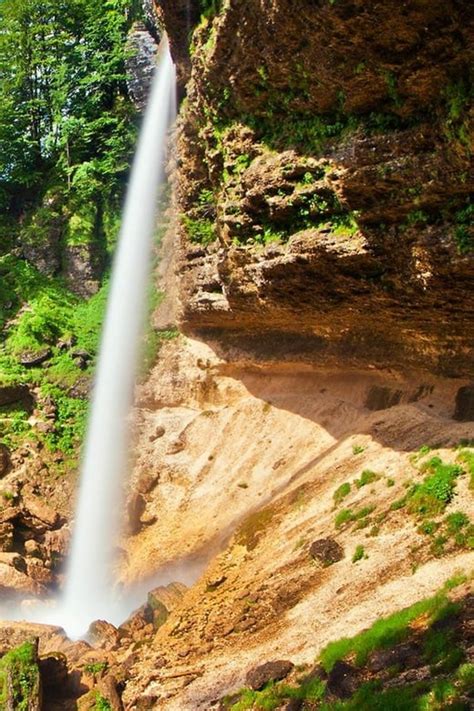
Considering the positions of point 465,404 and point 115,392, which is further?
point 115,392

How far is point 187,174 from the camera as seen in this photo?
20.9m

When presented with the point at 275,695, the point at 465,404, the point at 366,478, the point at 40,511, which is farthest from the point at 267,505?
the point at 40,511

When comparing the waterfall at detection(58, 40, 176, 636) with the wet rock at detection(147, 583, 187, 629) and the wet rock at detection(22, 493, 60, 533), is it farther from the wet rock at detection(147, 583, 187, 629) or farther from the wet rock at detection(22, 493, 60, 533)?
the wet rock at detection(147, 583, 187, 629)

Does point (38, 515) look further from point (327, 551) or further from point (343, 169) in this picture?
point (343, 169)

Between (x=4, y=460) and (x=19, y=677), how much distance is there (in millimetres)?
9671

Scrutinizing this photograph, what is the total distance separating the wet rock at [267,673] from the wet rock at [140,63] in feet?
81.3

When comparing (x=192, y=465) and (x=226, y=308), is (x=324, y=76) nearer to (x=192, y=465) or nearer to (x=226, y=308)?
(x=226, y=308)

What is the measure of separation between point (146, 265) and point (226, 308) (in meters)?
6.82

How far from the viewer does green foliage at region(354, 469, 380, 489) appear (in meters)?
14.8

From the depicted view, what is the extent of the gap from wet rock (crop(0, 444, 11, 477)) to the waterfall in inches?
99.7

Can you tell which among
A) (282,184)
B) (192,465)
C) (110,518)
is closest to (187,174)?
(282,184)

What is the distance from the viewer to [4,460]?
20625mm

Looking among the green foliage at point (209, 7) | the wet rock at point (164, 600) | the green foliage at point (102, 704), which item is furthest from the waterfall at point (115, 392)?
the green foliage at point (209, 7)

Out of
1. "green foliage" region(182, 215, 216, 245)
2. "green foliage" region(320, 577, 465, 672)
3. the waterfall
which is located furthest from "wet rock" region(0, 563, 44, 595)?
"green foliage" region(182, 215, 216, 245)
